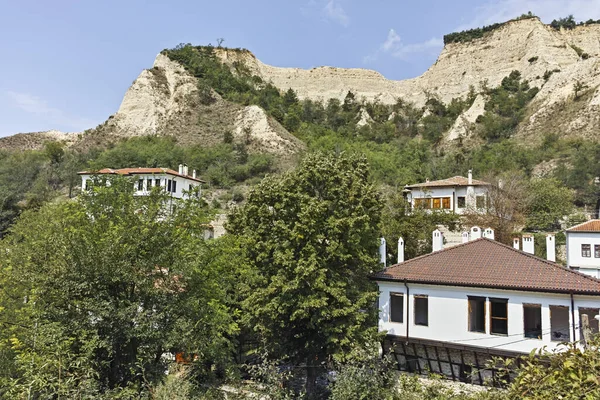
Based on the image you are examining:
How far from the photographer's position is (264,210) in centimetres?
1645

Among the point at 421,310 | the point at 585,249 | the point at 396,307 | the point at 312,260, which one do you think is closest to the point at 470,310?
the point at 421,310

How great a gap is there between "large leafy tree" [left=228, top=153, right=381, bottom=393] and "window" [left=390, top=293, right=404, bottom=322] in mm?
1161

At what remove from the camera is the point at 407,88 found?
105 meters

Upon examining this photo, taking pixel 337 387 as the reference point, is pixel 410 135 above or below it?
above

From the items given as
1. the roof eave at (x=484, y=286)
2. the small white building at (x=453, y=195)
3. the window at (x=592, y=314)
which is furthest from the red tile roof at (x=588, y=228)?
the roof eave at (x=484, y=286)

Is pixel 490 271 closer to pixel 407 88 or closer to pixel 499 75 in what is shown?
pixel 499 75

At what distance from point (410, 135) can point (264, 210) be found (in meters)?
70.5

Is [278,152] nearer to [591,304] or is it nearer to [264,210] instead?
[264,210]

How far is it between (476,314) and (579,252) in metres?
15.6

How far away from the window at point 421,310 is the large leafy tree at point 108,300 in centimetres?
793

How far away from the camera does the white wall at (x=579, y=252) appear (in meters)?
25.9

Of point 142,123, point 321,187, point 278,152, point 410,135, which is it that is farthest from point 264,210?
point 410,135

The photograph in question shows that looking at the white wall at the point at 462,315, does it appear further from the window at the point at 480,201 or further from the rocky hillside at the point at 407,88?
the rocky hillside at the point at 407,88

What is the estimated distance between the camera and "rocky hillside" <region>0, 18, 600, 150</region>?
64750mm
